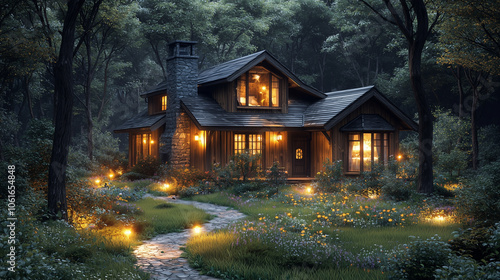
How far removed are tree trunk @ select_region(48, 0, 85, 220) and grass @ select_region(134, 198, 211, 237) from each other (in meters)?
2.07

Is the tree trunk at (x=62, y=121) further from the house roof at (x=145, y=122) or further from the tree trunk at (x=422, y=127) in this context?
the house roof at (x=145, y=122)

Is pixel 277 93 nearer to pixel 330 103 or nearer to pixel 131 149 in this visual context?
pixel 330 103

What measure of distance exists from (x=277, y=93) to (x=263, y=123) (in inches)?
98.8

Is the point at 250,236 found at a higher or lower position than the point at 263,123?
lower

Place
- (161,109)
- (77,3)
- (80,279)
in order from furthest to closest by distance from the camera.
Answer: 1. (161,109)
2. (77,3)
3. (80,279)

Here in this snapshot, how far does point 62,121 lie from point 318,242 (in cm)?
661

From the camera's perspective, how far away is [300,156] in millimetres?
23953

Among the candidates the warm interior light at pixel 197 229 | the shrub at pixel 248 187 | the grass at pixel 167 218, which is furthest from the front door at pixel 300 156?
the warm interior light at pixel 197 229

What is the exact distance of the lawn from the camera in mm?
7348

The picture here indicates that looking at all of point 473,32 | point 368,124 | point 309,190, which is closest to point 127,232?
point 309,190

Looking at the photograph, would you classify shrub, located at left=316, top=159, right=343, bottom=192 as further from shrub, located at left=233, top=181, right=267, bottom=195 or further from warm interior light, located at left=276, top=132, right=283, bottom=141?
warm interior light, located at left=276, top=132, right=283, bottom=141

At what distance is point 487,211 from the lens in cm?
1023

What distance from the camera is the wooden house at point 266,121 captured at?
21.6m

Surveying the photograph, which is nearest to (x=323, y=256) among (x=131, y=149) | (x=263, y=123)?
(x=263, y=123)
